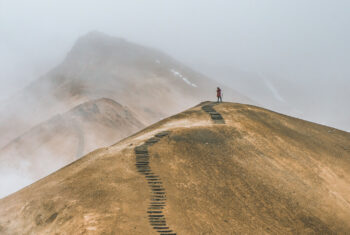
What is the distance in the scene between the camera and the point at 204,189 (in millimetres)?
24391

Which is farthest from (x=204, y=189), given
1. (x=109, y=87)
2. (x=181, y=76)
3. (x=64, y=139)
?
(x=181, y=76)

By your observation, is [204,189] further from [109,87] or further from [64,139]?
[109,87]

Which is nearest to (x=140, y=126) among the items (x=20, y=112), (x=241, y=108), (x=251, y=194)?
(x=20, y=112)

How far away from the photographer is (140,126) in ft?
354

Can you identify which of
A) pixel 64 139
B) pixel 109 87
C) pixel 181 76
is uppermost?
pixel 181 76

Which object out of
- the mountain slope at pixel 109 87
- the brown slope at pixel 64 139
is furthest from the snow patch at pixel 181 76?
the brown slope at pixel 64 139

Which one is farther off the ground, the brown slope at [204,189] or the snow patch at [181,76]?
the snow patch at [181,76]

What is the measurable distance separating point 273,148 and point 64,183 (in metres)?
19.4

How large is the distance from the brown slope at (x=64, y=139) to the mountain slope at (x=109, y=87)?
19145mm

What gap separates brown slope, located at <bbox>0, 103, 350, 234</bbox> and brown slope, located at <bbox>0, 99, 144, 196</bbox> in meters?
53.1

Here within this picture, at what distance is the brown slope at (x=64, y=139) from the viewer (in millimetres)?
79000

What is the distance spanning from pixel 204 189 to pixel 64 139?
70.4m

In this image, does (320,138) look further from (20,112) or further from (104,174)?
(20,112)

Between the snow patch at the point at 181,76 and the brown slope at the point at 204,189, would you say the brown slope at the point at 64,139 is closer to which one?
the brown slope at the point at 204,189
